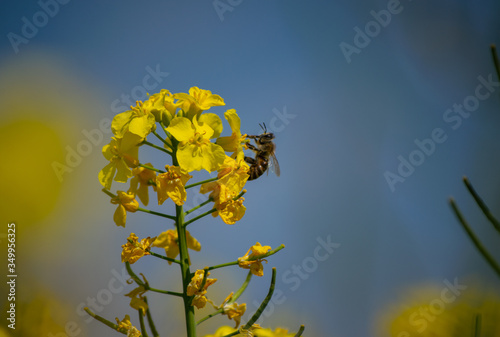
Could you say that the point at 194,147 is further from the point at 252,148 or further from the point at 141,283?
the point at 252,148

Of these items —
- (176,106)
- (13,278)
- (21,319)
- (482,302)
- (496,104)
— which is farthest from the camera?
(13,278)

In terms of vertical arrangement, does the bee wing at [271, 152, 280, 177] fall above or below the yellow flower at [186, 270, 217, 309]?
above

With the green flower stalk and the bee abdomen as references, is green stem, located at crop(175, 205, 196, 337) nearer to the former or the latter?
the green flower stalk

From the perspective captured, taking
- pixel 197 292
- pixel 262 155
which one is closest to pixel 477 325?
pixel 197 292

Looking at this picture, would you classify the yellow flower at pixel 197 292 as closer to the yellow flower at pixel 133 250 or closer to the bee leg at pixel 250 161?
the yellow flower at pixel 133 250

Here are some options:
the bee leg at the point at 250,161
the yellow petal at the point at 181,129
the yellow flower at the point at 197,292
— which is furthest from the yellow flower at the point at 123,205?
the bee leg at the point at 250,161

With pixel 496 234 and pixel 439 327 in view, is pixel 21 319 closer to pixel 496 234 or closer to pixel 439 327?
pixel 439 327

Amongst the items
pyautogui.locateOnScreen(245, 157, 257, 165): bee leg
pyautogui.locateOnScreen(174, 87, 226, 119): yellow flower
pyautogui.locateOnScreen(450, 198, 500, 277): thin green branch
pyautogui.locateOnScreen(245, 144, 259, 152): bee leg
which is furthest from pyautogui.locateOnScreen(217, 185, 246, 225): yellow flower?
pyautogui.locateOnScreen(450, 198, 500, 277): thin green branch

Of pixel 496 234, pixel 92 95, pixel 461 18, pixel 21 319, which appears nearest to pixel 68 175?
pixel 92 95

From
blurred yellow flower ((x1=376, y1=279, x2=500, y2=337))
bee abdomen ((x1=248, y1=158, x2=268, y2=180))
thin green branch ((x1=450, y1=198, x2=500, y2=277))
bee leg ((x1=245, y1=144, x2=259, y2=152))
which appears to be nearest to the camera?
thin green branch ((x1=450, y1=198, x2=500, y2=277))
